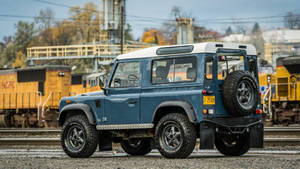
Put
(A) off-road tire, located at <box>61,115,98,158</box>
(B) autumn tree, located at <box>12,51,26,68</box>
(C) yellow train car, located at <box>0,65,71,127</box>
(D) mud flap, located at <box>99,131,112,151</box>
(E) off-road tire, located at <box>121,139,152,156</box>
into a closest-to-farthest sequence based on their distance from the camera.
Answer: (A) off-road tire, located at <box>61,115,98,158</box> → (D) mud flap, located at <box>99,131,112,151</box> → (E) off-road tire, located at <box>121,139,152,156</box> → (C) yellow train car, located at <box>0,65,71,127</box> → (B) autumn tree, located at <box>12,51,26,68</box>

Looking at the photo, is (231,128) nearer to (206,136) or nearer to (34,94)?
(206,136)

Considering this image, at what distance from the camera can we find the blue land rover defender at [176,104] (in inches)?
365

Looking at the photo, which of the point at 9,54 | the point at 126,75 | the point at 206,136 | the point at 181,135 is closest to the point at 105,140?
the point at 126,75

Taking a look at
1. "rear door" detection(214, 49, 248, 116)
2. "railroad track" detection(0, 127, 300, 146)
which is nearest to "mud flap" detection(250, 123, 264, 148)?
"rear door" detection(214, 49, 248, 116)

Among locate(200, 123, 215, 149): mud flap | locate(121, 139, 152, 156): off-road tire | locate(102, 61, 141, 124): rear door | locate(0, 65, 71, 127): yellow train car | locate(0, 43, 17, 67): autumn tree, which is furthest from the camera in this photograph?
locate(0, 43, 17, 67): autumn tree

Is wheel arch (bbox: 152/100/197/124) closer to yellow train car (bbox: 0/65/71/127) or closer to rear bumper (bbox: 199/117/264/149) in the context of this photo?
rear bumper (bbox: 199/117/264/149)

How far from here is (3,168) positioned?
8.08m

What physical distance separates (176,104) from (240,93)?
1321 millimetres

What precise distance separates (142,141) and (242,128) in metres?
2.78

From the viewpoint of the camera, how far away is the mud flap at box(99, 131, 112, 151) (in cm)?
1098

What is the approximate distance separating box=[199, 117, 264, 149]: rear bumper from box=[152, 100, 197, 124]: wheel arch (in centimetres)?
27

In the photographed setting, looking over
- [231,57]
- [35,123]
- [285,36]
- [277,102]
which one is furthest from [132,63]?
[285,36]

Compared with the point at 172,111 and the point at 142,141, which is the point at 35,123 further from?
the point at 172,111

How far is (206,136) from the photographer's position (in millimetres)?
9062
